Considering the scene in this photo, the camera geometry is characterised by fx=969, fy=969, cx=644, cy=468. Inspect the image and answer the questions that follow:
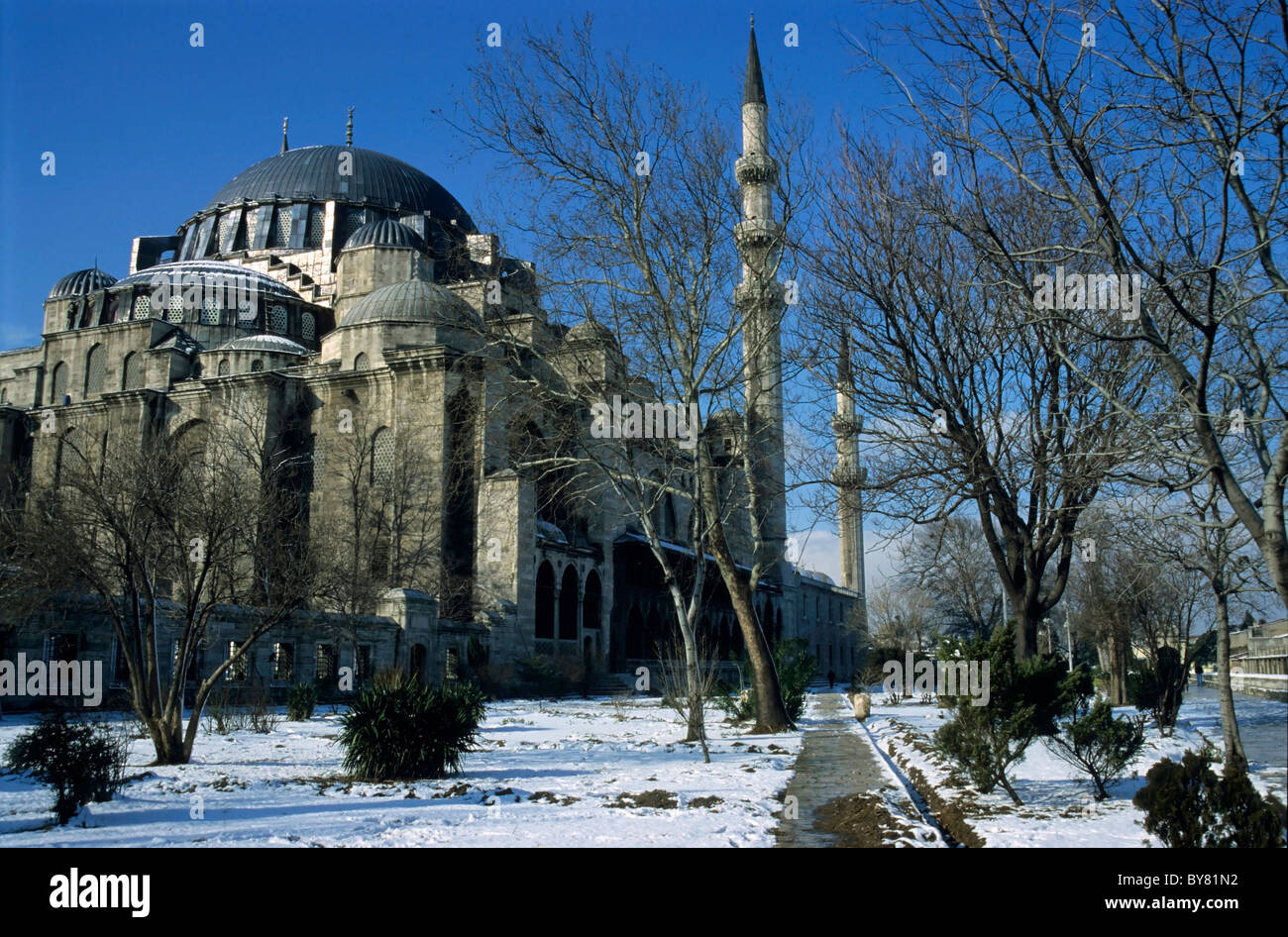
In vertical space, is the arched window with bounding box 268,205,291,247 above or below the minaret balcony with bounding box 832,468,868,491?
above

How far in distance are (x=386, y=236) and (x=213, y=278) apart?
29.6ft

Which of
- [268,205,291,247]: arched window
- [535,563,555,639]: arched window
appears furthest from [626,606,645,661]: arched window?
[268,205,291,247]: arched window

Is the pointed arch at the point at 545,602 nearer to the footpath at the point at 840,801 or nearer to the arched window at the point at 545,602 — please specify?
the arched window at the point at 545,602

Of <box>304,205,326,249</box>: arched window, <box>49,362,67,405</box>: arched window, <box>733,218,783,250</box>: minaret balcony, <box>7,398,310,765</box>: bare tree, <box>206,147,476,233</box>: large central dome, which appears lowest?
<box>7,398,310,765</box>: bare tree

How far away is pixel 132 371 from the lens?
45.5 meters

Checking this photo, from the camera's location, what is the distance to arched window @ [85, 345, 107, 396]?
1836 inches

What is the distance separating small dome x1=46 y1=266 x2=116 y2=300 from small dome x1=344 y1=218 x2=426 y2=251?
1405 centimetres

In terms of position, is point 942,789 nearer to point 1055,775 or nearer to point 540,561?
point 1055,775

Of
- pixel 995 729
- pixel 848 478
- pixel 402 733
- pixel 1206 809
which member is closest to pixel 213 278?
pixel 848 478

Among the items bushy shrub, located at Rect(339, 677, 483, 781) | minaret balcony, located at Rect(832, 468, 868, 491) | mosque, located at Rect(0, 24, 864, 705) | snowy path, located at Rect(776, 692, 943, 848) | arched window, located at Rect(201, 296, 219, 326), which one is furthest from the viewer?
arched window, located at Rect(201, 296, 219, 326)

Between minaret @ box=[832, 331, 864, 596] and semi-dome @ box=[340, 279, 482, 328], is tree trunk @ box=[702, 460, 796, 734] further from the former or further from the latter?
semi-dome @ box=[340, 279, 482, 328]

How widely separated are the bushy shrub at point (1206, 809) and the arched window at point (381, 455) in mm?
34121

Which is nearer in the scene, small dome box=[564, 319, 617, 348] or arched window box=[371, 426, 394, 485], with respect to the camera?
small dome box=[564, 319, 617, 348]
